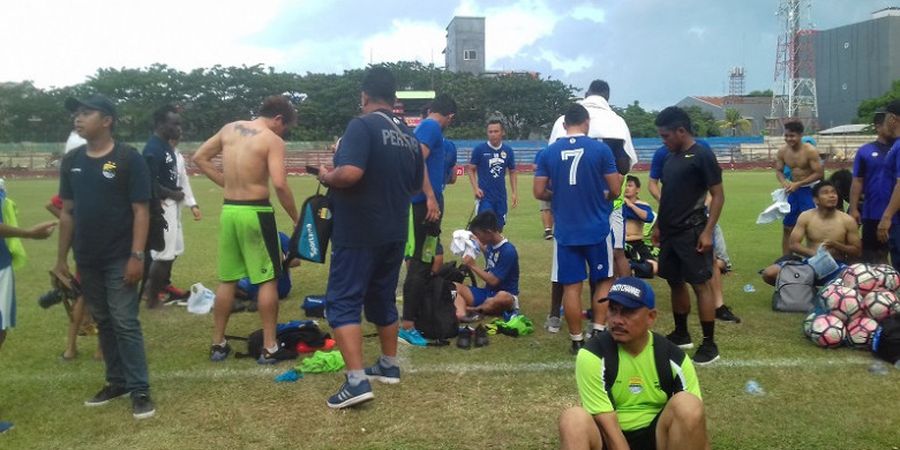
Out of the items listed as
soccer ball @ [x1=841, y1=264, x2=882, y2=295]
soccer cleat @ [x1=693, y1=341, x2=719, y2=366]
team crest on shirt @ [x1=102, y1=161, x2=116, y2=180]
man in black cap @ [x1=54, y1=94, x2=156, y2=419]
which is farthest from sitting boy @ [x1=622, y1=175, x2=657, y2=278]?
team crest on shirt @ [x1=102, y1=161, x2=116, y2=180]

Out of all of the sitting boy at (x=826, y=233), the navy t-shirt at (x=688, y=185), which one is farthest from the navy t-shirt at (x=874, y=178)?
the navy t-shirt at (x=688, y=185)

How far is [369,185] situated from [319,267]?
18.3ft

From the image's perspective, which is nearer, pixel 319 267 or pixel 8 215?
pixel 8 215

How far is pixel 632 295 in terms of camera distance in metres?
3.34

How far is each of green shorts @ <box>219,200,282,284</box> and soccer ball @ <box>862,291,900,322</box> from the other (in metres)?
4.74

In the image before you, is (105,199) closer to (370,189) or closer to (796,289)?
(370,189)

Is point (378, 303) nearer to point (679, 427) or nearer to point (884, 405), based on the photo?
point (679, 427)

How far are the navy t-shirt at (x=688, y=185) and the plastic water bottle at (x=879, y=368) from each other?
1.58 m

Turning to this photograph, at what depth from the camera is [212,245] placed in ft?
40.5

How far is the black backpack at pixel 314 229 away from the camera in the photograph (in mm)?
4973

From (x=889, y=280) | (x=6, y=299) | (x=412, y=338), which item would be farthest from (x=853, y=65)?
(x=6, y=299)

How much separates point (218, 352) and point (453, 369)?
1.90m

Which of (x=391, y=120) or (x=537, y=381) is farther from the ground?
(x=391, y=120)

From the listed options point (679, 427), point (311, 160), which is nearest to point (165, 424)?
point (679, 427)
